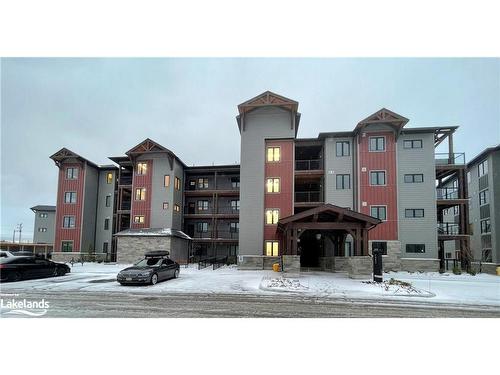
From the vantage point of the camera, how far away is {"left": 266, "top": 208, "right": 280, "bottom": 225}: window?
29.5 metres

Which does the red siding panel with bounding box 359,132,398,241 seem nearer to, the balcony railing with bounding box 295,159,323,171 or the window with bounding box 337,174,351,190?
the window with bounding box 337,174,351,190

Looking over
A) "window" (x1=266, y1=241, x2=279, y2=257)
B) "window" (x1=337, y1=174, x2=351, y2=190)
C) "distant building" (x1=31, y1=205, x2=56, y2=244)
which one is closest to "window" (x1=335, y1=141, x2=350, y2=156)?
"window" (x1=337, y1=174, x2=351, y2=190)

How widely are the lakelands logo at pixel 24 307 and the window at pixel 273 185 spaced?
21.0 m

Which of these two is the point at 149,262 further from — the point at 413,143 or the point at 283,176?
the point at 413,143

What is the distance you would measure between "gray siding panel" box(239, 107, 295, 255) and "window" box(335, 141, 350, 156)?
4.68m

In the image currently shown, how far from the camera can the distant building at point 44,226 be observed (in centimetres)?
5397

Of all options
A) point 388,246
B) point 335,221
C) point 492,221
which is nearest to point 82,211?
point 335,221

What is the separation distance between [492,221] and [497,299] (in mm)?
24754

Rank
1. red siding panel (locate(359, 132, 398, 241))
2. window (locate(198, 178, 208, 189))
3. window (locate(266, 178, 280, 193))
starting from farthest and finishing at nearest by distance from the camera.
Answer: window (locate(198, 178, 208, 189))
window (locate(266, 178, 280, 193))
red siding panel (locate(359, 132, 398, 241))

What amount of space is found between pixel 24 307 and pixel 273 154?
77.4ft

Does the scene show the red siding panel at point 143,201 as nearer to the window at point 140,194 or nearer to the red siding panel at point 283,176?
the window at point 140,194

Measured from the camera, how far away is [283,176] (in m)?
30.2

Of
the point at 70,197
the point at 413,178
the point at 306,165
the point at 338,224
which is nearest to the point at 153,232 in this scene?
the point at 70,197

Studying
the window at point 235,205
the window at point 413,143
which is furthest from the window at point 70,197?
the window at point 413,143
